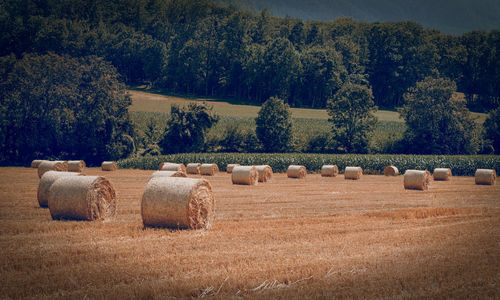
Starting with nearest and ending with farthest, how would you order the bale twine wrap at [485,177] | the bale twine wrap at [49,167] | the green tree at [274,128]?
1. the bale twine wrap at [485,177]
2. the bale twine wrap at [49,167]
3. the green tree at [274,128]

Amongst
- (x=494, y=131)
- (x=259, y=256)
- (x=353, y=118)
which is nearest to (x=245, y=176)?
(x=259, y=256)

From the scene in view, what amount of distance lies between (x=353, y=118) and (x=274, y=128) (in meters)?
11.4

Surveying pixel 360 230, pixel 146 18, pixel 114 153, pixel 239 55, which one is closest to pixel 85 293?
pixel 360 230

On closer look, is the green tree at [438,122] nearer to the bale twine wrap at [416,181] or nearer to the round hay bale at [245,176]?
the bale twine wrap at [416,181]

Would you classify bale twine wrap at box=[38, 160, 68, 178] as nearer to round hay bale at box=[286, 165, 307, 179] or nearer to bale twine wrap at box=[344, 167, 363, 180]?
round hay bale at box=[286, 165, 307, 179]

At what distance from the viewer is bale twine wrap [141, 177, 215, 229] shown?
12.8m

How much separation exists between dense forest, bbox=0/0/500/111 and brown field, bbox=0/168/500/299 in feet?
258

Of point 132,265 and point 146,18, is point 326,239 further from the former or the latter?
point 146,18

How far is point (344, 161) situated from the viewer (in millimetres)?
49406

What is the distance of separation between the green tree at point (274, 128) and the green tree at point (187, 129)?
723cm

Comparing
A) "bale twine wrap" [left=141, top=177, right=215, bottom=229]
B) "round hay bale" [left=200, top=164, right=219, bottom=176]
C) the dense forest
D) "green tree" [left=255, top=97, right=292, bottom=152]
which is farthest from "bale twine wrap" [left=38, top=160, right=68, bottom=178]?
the dense forest

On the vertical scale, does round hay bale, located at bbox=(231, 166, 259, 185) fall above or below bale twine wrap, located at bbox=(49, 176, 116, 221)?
below

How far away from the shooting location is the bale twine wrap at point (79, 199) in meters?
13.9

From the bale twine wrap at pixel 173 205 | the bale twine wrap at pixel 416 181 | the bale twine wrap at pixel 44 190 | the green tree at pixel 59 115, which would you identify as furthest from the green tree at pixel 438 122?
the bale twine wrap at pixel 173 205
